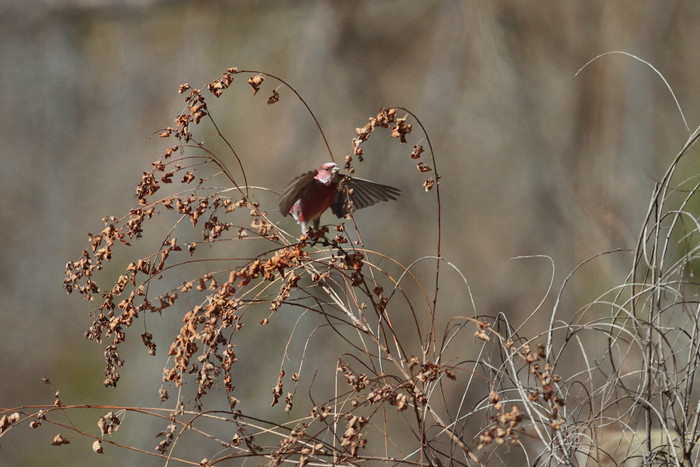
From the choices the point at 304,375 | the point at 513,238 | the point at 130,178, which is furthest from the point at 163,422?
the point at 513,238

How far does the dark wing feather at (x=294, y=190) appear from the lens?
34.7 inches

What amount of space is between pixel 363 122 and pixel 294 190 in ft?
4.80

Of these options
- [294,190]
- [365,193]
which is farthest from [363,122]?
[294,190]

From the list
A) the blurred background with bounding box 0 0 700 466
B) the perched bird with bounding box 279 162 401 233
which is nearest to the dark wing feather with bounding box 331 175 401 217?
the perched bird with bounding box 279 162 401 233

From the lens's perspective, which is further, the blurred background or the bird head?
the blurred background

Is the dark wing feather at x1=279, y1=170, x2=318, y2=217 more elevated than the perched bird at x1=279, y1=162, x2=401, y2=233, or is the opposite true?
the perched bird at x1=279, y1=162, x2=401, y2=233

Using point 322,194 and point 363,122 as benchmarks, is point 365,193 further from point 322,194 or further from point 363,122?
point 363,122

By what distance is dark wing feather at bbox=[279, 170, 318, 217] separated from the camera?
0.88 m

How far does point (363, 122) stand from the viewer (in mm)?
2326

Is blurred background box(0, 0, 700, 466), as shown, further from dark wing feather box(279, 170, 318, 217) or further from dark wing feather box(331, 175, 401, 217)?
dark wing feather box(279, 170, 318, 217)

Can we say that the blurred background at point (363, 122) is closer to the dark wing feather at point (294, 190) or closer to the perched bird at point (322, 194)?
the perched bird at point (322, 194)

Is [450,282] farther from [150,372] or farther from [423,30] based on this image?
[150,372]

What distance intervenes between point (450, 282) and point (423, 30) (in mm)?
994

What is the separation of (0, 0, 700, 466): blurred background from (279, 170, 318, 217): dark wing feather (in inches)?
50.7
